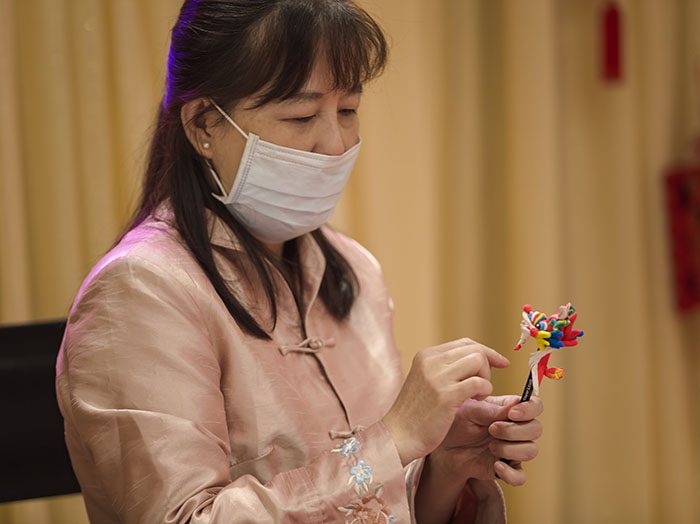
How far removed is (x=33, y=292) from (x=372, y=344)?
1156mm

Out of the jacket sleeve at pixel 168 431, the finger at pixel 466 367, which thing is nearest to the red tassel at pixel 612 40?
the finger at pixel 466 367

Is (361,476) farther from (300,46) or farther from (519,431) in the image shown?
(300,46)

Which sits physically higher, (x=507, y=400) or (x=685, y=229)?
(x=685, y=229)

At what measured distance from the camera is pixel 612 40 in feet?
8.09

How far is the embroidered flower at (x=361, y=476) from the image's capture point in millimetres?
1009

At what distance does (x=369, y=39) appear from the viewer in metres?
1.19

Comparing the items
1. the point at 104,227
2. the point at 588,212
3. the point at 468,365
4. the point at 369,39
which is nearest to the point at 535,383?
the point at 468,365

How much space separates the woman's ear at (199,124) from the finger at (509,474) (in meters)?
0.62

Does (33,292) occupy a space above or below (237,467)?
above

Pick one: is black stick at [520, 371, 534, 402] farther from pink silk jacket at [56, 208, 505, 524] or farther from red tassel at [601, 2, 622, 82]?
red tassel at [601, 2, 622, 82]

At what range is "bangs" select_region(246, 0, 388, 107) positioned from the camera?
1.10 meters

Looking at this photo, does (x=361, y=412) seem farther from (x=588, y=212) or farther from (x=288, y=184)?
(x=588, y=212)

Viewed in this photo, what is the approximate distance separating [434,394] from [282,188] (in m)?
0.39

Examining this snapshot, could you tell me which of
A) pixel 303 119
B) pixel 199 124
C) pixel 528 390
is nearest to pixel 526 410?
pixel 528 390
